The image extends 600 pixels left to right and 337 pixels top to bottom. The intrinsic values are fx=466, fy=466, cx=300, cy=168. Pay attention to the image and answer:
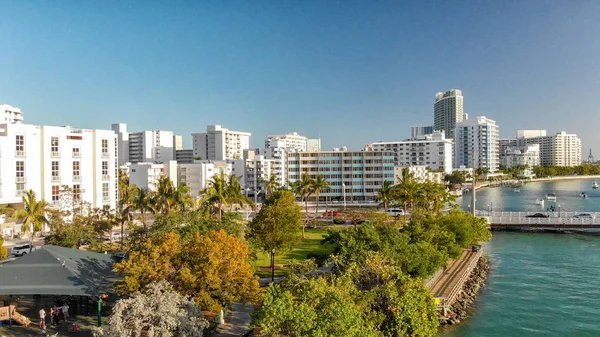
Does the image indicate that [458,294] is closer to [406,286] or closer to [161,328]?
[406,286]

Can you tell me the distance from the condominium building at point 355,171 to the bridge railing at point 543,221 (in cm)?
3649

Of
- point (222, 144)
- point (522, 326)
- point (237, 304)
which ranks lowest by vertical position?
point (522, 326)

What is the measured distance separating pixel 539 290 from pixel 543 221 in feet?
103

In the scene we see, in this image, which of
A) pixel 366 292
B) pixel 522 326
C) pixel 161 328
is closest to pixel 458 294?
pixel 522 326

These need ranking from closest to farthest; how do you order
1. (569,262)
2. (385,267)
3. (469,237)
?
(385,267), (469,237), (569,262)

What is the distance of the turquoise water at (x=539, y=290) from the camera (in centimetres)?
2845

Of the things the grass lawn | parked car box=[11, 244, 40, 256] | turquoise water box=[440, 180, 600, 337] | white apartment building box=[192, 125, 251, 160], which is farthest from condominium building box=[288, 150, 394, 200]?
parked car box=[11, 244, 40, 256]

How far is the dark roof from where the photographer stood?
21203mm

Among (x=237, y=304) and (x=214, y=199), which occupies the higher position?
(x=214, y=199)

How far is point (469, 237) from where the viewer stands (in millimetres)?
41062

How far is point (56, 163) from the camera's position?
5194cm

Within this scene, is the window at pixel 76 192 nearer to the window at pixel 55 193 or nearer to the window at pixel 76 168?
the window at pixel 76 168

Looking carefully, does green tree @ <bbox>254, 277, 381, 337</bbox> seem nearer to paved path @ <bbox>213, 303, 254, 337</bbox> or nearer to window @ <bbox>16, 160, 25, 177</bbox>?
paved path @ <bbox>213, 303, 254, 337</bbox>

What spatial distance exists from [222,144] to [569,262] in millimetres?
130093
